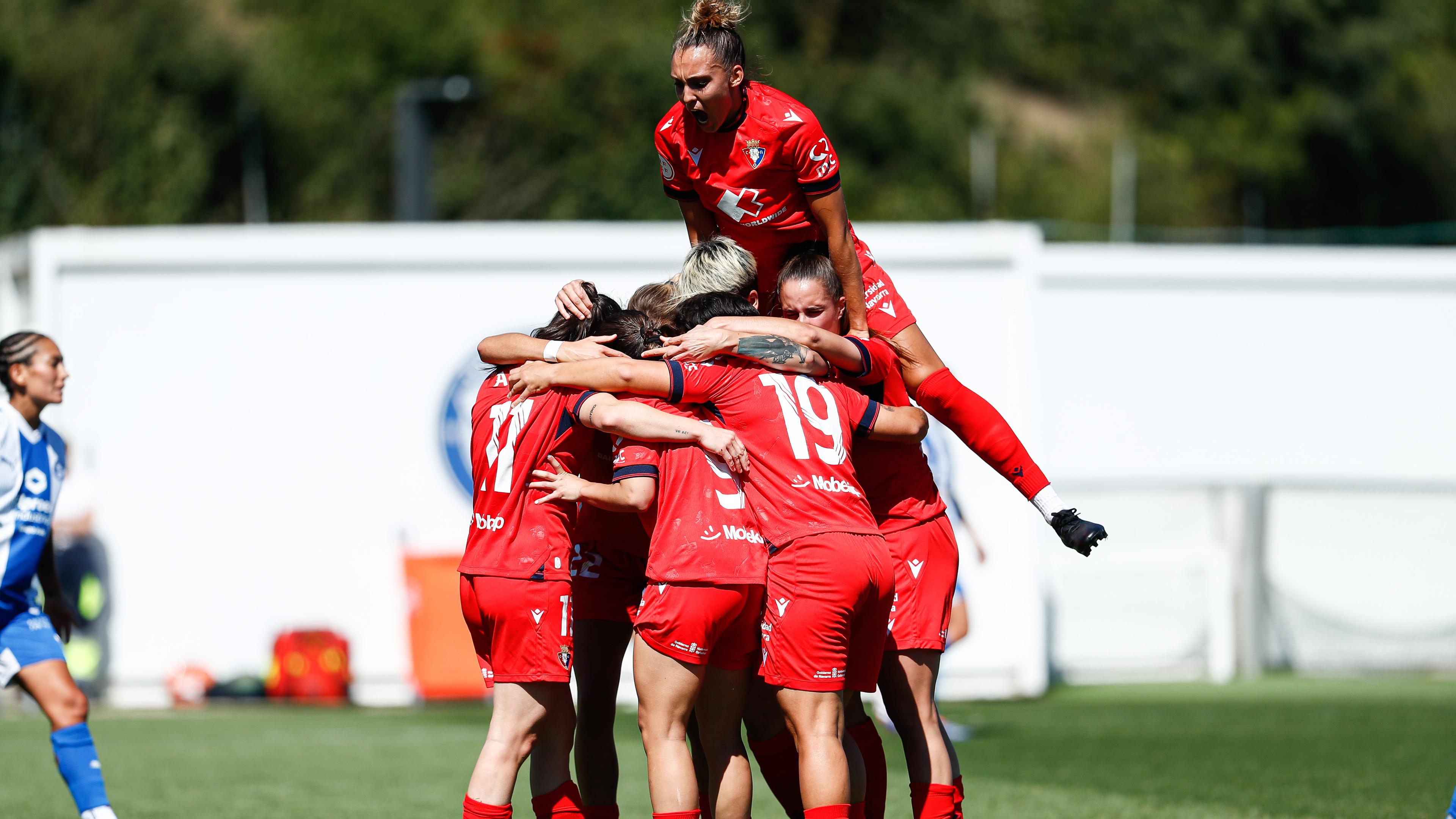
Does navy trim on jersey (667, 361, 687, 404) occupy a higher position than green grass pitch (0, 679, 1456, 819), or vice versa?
navy trim on jersey (667, 361, 687, 404)

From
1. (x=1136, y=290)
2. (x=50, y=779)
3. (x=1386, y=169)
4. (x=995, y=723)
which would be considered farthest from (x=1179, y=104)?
(x=50, y=779)

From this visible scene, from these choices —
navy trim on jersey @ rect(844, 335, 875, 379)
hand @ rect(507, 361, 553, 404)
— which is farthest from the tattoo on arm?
hand @ rect(507, 361, 553, 404)

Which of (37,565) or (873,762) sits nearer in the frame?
(873,762)

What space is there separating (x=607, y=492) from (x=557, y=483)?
0.18 metres

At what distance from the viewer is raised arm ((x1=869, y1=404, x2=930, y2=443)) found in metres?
5.15

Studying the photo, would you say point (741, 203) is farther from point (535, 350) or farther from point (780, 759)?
point (780, 759)

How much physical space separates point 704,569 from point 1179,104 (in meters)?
48.0

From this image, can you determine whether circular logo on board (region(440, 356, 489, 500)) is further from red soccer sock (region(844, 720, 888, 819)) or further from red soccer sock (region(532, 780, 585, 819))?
red soccer sock (region(532, 780, 585, 819))

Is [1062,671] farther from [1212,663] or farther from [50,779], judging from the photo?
[50,779]

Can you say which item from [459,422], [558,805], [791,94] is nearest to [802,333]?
[558,805]

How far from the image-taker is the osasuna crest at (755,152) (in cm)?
534

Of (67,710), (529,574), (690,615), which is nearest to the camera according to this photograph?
(690,615)

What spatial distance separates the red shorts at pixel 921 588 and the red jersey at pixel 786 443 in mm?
562

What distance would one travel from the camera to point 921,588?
5406 mm
